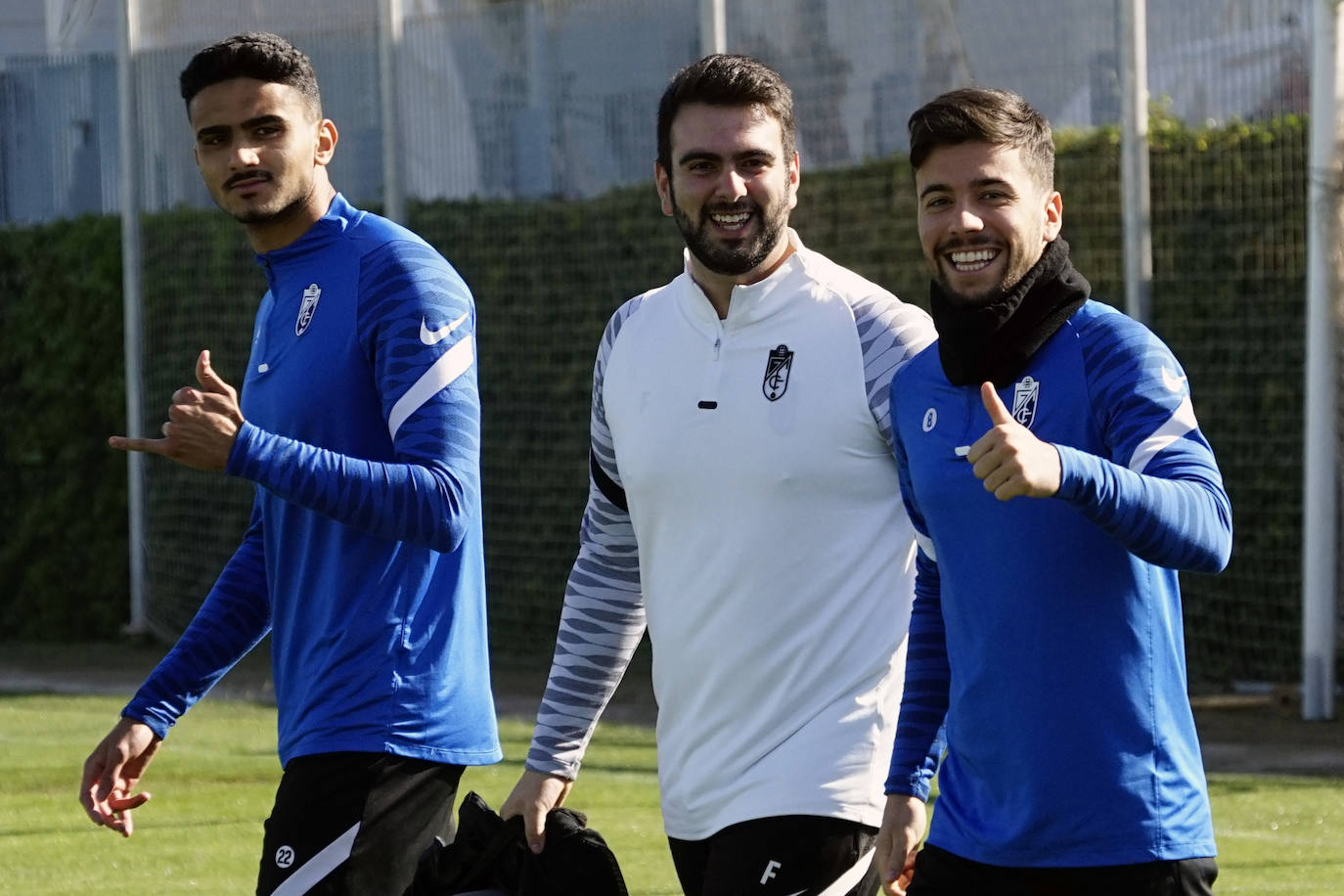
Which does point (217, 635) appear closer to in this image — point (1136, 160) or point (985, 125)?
point (985, 125)

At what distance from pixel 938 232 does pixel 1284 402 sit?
25.2 feet

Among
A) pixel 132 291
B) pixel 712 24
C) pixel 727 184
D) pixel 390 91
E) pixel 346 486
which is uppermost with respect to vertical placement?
pixel 712 24

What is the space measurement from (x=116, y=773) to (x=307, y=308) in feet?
→ 3.40

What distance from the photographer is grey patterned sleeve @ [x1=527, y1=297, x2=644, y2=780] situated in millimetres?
4242

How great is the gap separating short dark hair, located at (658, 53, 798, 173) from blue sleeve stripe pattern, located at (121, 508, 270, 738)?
1.23 meters

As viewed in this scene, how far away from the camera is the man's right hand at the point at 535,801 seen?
13.1ft

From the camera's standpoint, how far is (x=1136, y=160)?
430 inches

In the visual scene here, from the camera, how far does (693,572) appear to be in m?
3.85

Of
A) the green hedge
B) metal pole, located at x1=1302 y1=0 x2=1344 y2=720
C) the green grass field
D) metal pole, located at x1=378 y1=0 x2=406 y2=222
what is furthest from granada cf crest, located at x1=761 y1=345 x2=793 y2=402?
metal pole, located at x1=378 y1=0 x2=406 y2=222

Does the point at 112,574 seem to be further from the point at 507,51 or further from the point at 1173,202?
the point at 1173,202

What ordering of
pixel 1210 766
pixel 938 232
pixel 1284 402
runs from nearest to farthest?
pixel 938 232 → pixel 1210 766 → pixel 1284 402

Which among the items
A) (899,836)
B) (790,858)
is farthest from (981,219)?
(790,858)

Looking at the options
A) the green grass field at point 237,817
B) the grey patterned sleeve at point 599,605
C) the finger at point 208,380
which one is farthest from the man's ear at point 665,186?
the green grass field at point 237,817

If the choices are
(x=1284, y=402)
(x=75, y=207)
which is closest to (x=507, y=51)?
(x=75, y=207)
